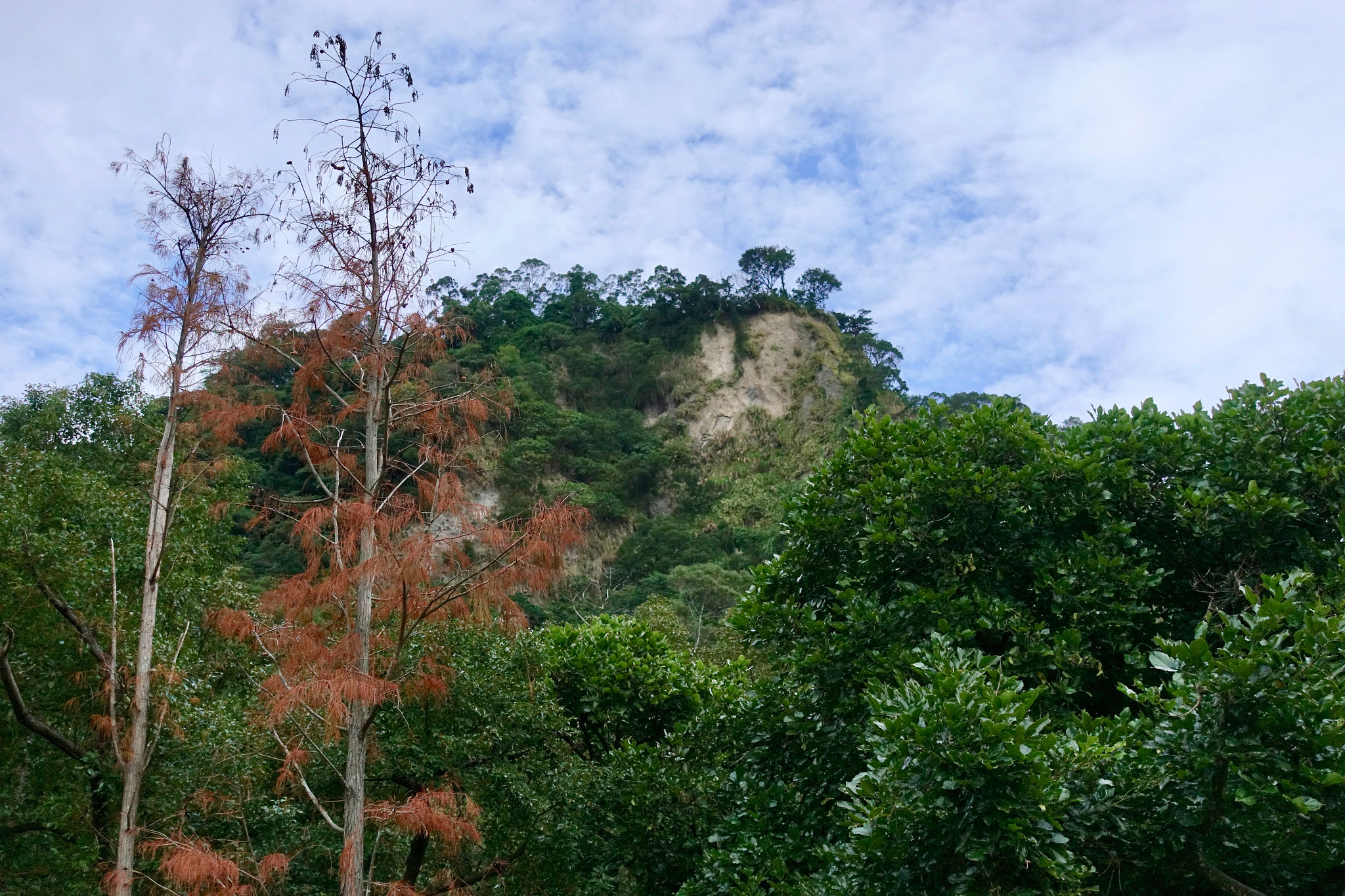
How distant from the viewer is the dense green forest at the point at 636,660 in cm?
544

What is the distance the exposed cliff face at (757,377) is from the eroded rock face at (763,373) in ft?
0.14

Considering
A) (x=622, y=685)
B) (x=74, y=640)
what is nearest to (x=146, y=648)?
(x=74, y=640)

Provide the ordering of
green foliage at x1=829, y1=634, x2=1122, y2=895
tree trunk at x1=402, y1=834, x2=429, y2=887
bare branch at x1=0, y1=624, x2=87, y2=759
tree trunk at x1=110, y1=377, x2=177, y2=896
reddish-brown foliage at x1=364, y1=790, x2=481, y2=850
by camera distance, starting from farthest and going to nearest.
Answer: tree trunk at x1=402, y1=834, x2=429, y2=887 < bare branch at x1=0, y1=624, x2=87, y2=759 < tree trunk at x1=110, y1=377, x2=177, y2=896 < reddish-brown foliage at x1=364, y1=790, x2=481, y2=850 < green foliage at x1=829, y1=634, x2=1122, y2=895

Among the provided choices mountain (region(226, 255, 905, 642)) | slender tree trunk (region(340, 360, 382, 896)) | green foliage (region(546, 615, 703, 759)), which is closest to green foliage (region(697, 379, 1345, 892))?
slender tree trunk (region(340, 360, 382, 896))

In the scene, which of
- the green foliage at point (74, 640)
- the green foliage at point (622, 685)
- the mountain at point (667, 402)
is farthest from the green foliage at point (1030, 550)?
the mountain at point (667, 402)

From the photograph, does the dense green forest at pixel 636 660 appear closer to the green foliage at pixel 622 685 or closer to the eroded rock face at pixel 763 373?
the green foliage at pixel 622 685

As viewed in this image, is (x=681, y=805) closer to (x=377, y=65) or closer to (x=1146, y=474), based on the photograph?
(x=1146, y=474)

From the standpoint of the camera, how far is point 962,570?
779 centimetres

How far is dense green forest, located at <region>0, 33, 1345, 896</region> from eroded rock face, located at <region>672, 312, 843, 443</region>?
1847 inches

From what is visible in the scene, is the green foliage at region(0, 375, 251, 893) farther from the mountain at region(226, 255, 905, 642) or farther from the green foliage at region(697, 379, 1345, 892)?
the mountain at region(226, 255, 905, 642)

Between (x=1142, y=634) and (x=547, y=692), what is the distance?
651 centimetres

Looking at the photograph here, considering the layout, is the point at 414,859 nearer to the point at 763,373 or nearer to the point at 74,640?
the point at 74,640

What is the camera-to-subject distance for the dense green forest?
5438 millimetres

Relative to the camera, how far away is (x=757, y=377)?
6169 centimetres
